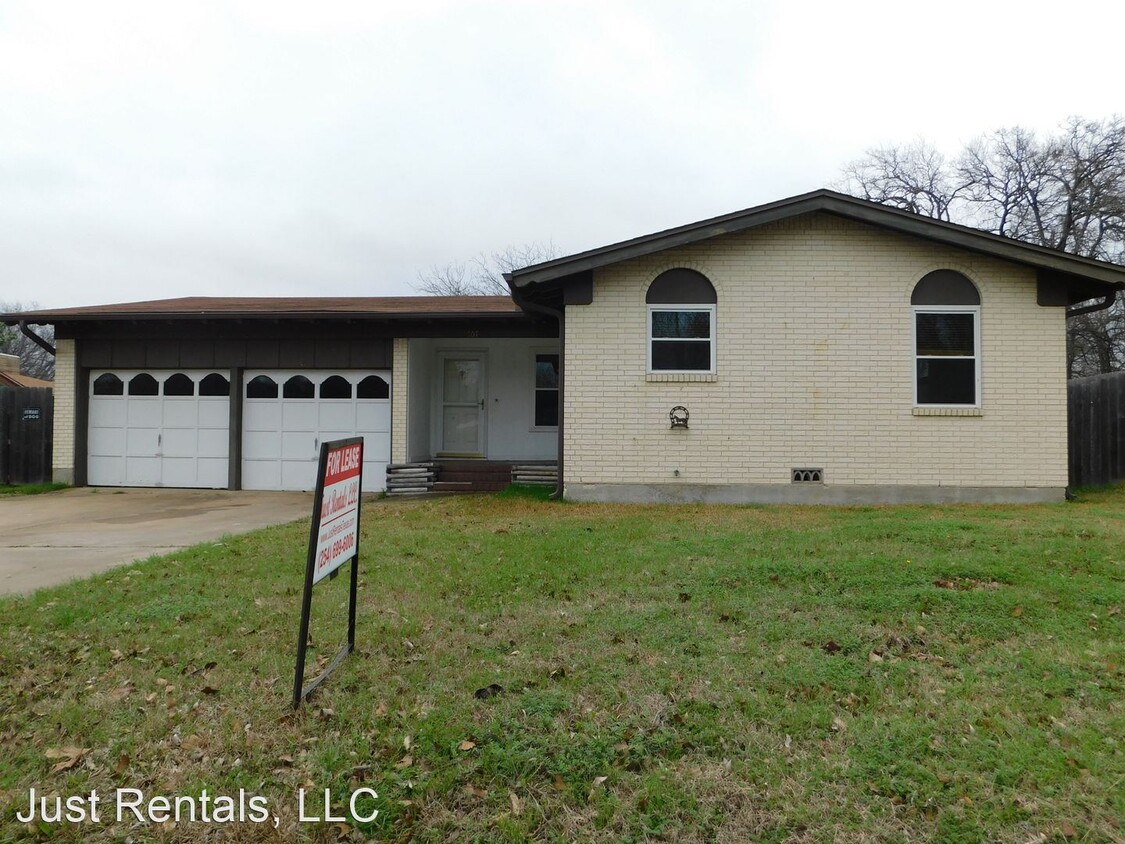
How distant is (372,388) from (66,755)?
10.9 m

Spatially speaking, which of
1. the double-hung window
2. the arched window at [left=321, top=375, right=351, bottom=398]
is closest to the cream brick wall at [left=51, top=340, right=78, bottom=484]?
the arched window at [left=321, top=375, right=351, bottom=398]

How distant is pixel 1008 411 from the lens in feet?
34.6

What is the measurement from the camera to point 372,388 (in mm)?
13680

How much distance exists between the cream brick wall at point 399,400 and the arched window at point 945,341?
878cm

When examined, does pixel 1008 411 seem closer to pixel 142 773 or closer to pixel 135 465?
pixel 142 773

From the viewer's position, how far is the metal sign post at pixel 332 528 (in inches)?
138

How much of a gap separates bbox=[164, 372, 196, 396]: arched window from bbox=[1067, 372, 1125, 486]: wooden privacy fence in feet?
54.7

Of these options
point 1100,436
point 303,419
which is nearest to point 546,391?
point 303,419

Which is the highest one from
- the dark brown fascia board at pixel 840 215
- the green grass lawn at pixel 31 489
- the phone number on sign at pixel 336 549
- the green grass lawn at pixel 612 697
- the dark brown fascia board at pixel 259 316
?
the dark brown fascia board at pixel 840 215

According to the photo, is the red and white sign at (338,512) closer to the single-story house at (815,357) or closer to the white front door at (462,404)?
the single-story house at (815,357)

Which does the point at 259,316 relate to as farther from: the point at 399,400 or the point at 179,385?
the point at 399,400

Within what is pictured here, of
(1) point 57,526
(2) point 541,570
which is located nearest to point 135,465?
(1) point 57,526

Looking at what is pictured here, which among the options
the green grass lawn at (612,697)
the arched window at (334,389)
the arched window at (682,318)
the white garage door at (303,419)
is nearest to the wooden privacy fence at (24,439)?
the white garage door at (303,419)

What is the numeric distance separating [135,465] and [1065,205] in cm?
3025
